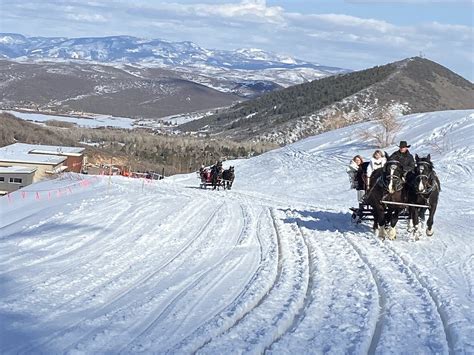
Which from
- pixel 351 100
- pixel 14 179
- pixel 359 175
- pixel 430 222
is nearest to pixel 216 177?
pixel 359 175

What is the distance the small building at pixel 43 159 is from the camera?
68.3m

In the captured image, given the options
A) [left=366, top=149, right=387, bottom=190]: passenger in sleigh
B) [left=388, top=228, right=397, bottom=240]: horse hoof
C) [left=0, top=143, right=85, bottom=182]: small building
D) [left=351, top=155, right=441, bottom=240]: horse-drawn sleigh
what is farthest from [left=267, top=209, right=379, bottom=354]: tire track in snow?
[left=0, top=143, right=85, bottom=182]: small building

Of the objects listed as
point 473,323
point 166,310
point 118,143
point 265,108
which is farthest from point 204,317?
point 265,108

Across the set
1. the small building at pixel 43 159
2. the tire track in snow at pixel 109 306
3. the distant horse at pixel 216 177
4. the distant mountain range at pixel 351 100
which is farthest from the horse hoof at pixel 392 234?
the distant mountain range at pixel 351 100

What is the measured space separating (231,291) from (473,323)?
10.7 feet

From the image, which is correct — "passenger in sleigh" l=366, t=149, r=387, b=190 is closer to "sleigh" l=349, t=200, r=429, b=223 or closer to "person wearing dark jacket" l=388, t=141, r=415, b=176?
"sleigh" l=349, t=200, r=429, b=223

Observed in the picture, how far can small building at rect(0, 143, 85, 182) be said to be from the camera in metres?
68.3

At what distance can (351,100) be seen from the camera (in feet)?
430

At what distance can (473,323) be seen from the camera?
8562mm

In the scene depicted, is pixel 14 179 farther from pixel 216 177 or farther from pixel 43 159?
pixel 216 177

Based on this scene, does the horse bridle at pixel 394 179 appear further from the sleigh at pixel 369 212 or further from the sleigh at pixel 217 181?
the sleigh at pixel 217 181

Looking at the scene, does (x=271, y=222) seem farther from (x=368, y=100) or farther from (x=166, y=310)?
(x=368, y=100)

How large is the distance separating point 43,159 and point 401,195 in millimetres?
60753

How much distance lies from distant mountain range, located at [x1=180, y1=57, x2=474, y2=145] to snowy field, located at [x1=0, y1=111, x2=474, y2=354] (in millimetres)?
99871
